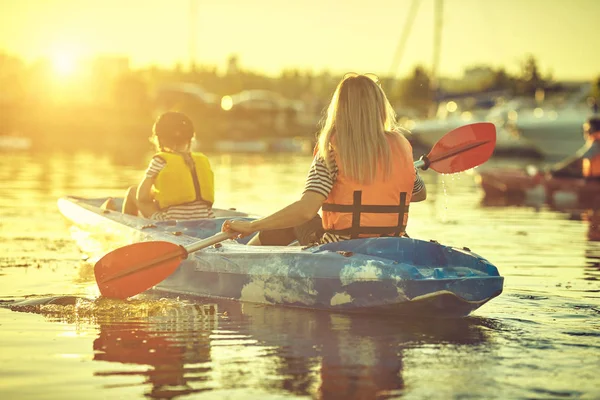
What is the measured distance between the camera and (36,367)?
5512 millimetres

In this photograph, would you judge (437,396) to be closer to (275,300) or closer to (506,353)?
Result: (506,353)

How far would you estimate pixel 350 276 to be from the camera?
22.0ft

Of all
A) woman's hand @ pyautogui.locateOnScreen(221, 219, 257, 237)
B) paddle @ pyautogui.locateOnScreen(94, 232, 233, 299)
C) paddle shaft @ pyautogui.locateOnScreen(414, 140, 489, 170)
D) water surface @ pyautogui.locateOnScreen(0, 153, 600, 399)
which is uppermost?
paddle shaft @ pyautogui.locateOnScreen(414, 140, 489, 170)

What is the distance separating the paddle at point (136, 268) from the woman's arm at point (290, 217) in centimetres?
45

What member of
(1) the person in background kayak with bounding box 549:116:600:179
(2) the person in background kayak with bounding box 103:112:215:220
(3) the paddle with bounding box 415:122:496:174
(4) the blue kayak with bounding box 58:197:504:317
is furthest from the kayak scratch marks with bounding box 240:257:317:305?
(1) the person in background kayak with bounding box 549:116:600:179

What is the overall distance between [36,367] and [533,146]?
3384 cm

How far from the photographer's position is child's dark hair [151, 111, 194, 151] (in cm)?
862

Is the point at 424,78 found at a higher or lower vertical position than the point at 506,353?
higher

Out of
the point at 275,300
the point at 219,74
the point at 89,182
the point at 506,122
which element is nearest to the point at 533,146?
the point at 506,122

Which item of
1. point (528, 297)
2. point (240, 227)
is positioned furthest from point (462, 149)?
point (240, 227)

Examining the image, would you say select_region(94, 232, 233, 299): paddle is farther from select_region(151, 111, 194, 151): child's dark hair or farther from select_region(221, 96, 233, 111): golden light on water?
select_region(221, 96, 233, 111): golden light on water

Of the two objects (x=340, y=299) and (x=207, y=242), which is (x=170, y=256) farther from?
(x=340, y=299)

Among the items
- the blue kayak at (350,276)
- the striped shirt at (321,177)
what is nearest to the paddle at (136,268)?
the blue kayak at (350,276)

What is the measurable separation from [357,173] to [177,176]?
231 cm
